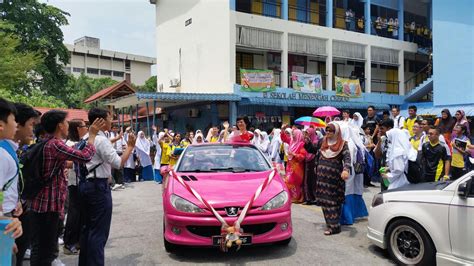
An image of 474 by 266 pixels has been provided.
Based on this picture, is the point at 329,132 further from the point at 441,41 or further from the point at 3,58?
the point at 441,41

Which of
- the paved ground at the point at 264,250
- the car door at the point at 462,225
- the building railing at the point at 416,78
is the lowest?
the paved ground at the point at 264,250

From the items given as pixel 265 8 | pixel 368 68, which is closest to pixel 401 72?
pixel 368 68

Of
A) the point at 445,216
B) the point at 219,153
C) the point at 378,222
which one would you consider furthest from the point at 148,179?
the point at 445,216

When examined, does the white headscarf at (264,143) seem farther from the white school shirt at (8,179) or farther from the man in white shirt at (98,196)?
the white school shirt at (8,179)

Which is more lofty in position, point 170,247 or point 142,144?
point 142,144

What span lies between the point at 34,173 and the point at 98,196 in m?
0.65

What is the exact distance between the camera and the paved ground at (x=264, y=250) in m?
4.96

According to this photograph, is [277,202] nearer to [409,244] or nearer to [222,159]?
[222,159]

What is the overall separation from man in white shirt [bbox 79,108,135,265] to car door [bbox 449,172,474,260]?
349cm

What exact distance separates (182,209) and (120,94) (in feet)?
67.1

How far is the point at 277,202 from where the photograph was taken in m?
5.02

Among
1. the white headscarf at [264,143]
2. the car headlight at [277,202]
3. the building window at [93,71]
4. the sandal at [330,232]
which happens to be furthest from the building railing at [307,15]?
the building window at [93,71]

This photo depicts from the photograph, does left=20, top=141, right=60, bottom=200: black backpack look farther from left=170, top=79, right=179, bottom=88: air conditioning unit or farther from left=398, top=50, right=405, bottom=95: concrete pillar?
left=398, top=50, right=405, bottom=95: concrete pillar

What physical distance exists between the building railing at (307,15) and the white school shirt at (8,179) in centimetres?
2172
